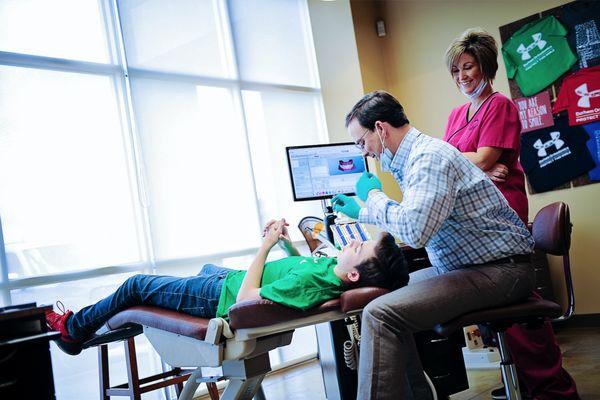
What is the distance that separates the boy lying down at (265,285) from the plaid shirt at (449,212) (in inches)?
5.5

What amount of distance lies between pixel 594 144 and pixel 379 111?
251 cm

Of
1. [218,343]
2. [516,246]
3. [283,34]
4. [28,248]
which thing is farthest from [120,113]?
[516,246]

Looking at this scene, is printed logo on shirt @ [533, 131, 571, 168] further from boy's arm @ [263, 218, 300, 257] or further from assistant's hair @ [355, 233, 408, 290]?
assistant's hair @ [355, 233, 408, 290]

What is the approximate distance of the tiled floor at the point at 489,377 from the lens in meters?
2.76

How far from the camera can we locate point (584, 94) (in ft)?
12.9

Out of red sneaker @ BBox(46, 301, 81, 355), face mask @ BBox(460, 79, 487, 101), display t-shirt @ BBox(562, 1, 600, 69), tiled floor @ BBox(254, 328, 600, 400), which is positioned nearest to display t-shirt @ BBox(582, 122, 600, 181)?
display t-shirt @ BBox(562, 1, 600, 69)

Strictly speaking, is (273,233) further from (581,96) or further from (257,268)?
(581,96)

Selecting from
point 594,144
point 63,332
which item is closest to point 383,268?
point 63,332

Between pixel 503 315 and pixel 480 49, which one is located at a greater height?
pixel 480 49

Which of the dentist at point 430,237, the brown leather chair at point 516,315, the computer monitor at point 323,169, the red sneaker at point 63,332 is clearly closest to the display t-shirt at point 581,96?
the computer monitor at point 323,169

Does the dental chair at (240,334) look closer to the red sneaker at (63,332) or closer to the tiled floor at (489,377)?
the red sneaker at (63,332)

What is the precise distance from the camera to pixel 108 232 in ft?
11.5

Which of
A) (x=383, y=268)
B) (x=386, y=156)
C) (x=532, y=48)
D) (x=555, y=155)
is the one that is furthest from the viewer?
(x=532, y=48)

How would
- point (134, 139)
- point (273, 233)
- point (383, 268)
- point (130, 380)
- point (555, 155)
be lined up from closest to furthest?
point (383, 268), point (273, 233), point (130, 380), point (134, 139), point (555, 155)
